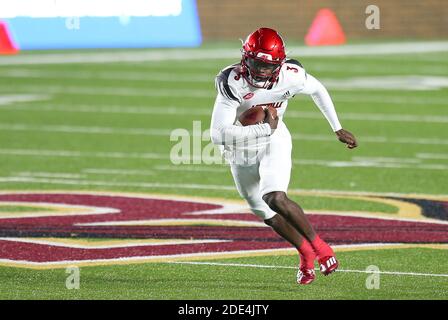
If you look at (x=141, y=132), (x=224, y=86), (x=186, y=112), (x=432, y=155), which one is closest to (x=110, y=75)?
(x=186, y=112)

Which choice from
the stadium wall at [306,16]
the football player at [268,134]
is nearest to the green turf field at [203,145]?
the football player at [268,134]

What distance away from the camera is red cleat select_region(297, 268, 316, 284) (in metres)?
8.18

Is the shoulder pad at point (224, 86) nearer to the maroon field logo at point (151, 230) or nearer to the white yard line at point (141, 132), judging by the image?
the maroon field logo at point (151, 230)

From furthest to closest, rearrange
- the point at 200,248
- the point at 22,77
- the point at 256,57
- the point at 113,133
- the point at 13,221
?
the point at 22,77 → the point at 113,133 → the point at 13,221 → the point at 200,248 → the point at 256,57

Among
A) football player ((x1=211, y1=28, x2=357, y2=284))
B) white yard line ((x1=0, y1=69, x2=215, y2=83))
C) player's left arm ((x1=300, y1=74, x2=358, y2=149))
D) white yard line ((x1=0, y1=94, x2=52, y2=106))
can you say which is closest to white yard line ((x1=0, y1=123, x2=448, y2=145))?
white yard line ((x1=0, y1=94, x2=52, y2=106))

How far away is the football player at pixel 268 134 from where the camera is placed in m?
8.20

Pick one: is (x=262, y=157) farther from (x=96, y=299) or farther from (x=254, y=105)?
(x=96, y=299)

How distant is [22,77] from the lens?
2192 cm

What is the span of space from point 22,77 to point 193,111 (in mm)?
4938

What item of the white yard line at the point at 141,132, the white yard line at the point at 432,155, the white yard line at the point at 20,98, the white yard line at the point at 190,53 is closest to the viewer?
the white yard line at the point at 432,155

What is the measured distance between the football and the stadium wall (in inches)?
809

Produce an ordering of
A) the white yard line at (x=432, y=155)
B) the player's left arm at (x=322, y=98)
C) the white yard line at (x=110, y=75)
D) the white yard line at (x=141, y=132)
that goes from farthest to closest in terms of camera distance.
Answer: the white yard line at (x=110, y=75) < the white yard line at (x=141, y=132) < the white yard line at (x=432, y=155) < the player's left arm at (x=322, y=98)

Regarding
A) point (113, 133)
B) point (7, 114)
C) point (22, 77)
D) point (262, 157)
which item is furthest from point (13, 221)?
point (22, 77)

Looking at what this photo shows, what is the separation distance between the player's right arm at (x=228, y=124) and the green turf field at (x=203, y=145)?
89cm
